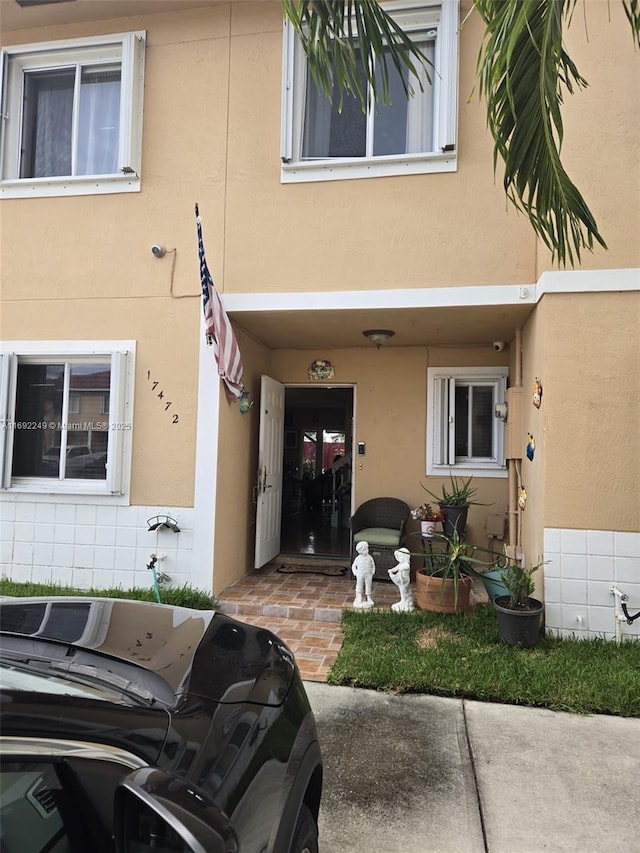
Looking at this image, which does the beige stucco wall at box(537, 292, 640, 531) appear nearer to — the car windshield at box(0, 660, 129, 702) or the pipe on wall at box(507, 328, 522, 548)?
the pipe on wall at box(507, 328, 522, 548)

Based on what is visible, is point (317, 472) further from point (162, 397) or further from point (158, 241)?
point (158, 241)

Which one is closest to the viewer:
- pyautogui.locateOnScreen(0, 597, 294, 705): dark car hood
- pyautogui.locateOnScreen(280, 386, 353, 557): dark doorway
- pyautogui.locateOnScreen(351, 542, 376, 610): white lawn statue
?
pyautogui.locateOnScreen(0, 597, 294, 705): dark car hood

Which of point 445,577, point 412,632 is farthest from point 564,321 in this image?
point 412,632

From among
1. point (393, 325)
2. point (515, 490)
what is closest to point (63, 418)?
point (393, 325)

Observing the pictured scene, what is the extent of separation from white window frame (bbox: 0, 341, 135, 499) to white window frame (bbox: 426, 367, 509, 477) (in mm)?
3589

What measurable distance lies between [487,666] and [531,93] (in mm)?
3819

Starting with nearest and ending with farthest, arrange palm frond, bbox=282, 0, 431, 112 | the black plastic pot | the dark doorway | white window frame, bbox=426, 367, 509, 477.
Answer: palm frond, bbox=282, 0, 431, 112
the black plastic pot
white window frame, bbox=426, 367, 509, 477
the dark doorway

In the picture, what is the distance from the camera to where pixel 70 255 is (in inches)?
220

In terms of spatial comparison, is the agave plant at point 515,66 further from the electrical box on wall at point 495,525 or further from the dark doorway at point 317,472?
the dark doorway at point 317,472

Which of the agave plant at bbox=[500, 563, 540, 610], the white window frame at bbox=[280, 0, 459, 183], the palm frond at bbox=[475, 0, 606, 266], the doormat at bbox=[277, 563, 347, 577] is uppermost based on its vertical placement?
the white window frame at bbox=[280, 0, 459, 183]

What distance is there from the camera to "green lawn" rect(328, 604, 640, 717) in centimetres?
353

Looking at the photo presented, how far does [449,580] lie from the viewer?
486cm

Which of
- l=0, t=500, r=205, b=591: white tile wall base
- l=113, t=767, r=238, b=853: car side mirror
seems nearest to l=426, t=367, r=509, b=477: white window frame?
l=0, t=500, r=205, b=591: white tile wall base

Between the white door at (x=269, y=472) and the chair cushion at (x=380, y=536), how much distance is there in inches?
45.2
